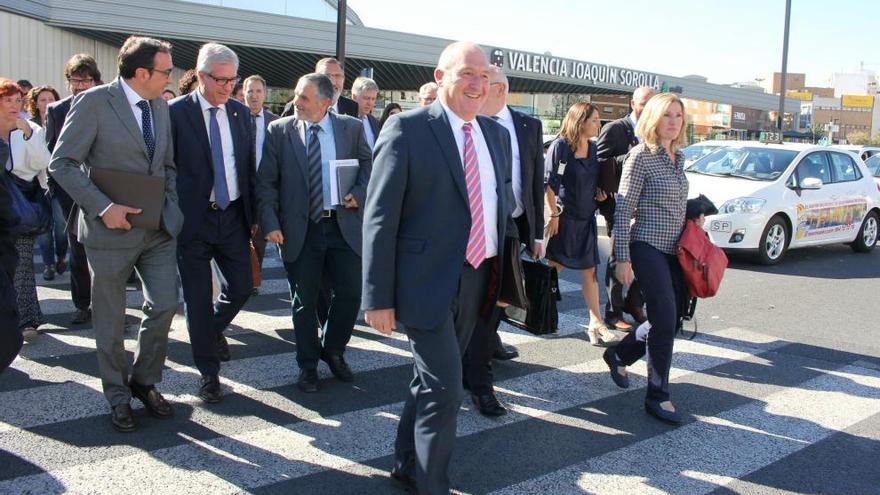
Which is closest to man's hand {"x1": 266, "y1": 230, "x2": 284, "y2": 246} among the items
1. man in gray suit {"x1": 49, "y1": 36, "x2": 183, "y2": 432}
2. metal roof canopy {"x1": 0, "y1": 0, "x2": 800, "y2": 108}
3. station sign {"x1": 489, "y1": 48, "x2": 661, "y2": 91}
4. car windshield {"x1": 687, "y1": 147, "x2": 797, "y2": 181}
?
man in gray suit {"x1": 49, "y1": 36, "x2": 183, "y2": 432}

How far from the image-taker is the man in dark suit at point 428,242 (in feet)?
10.3

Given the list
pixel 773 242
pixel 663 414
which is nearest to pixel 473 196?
pixel 663 414

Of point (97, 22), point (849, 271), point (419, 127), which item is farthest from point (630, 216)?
point (97, 22)

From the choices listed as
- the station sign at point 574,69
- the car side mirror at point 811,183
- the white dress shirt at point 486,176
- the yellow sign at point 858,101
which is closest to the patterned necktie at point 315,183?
the white dress shirt at point 486,176

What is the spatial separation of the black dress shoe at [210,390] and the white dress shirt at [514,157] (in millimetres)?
2112

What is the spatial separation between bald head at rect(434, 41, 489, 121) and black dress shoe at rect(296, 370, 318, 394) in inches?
93.0

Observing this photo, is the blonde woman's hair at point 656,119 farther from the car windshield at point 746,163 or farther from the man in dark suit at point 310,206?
the car windshield at point 746,163

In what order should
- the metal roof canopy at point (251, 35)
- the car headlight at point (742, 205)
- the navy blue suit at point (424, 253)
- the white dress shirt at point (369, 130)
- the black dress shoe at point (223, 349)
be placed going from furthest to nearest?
1. the metal roof canopy at point (251, 35)
2. the car headlight at point (742, 205)
3. the white dress shirt at point (369, 130)
4. the black dress shoe at point (223, 349)
5. the navy blue suit at point (424, 253)

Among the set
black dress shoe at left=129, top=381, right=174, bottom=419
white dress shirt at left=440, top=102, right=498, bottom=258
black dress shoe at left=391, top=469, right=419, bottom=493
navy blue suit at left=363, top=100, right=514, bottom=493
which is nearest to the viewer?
navy blue suit at left=363, top=100, right=514, bottom=493

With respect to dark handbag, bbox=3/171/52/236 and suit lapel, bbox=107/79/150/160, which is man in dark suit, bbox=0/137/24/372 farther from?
suit lapel, bbox=107/79/150/160

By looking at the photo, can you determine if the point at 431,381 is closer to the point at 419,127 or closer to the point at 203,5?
the point at 419,127

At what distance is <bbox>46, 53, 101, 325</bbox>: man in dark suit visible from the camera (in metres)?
5.71

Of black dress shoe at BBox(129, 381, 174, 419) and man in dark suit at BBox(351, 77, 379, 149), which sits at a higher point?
man in dark suit at BBox(351, 77, 379, 149)

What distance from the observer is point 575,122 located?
619 centimetres
